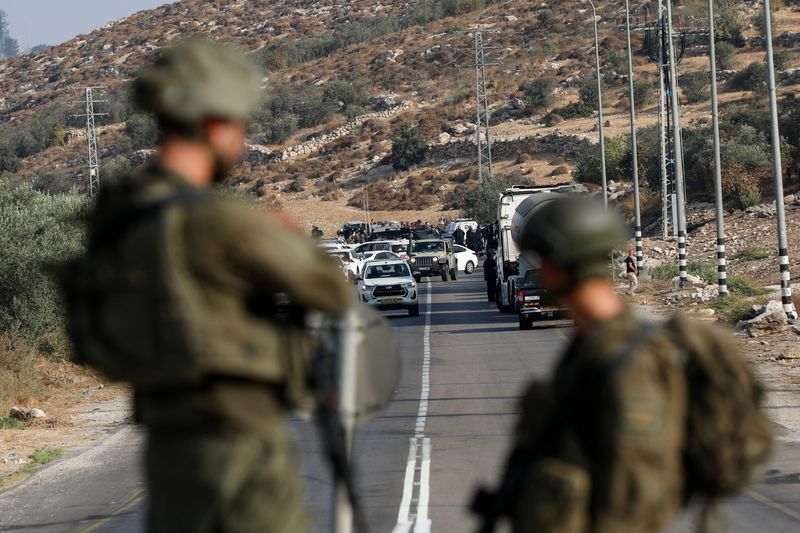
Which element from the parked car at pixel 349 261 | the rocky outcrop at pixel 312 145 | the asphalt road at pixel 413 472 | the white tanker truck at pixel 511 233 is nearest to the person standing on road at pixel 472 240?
the parked car at pixel 349 261

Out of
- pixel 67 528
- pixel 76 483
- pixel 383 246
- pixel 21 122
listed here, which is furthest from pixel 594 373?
pixel 21 122

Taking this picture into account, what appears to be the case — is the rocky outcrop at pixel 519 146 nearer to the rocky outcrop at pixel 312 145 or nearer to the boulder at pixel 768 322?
the rocky outcrop at pixel 312 145

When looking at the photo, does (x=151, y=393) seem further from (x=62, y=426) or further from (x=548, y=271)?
(x=62, y=426)

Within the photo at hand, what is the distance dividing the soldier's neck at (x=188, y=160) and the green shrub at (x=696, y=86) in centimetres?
9711

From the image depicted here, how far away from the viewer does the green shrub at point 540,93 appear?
113 m

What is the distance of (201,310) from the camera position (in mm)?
3689

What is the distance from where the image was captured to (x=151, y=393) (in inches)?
150

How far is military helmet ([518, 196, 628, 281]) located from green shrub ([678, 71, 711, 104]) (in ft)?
317

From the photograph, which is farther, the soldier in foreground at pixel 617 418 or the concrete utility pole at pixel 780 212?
the concrete utility pole at pixel 780 212

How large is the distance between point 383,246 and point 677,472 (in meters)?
59.1

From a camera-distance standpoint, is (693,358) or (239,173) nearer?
(693,358)

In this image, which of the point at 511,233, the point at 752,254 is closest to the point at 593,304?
the point at 511,233

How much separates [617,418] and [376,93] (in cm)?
13183

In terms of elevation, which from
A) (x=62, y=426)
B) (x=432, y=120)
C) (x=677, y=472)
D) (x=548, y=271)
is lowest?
(x=62, y=426)
